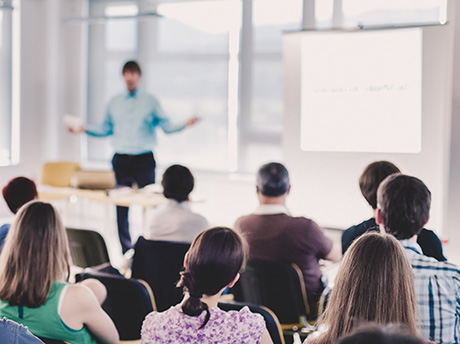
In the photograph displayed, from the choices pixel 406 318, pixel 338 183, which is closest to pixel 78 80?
pixel 338 183

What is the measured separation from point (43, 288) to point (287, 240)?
136cm

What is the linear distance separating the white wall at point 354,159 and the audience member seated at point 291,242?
6.45 ft

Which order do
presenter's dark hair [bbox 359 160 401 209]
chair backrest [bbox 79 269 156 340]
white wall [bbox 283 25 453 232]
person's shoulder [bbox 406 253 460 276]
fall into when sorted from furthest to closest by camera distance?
white wall [bbox 283 25 453 232]
presenter's dark hair [bbox 359 160 401 209]
chair backrest [bbox 79 269 156 340]
person's shoulder [bbox 406 253 460 276]

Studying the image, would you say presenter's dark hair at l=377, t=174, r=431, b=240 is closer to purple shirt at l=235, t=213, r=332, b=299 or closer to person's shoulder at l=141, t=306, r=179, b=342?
purple shirt at l=235, t=213, r=332, b=299

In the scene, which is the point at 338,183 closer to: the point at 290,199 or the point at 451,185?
the point at 290,199

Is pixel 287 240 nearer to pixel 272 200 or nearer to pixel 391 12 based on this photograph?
pixel 272 200

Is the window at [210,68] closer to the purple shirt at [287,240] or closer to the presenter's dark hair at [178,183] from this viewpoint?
the presenter's dark hair at [178,183]

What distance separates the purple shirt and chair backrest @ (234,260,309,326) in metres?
0.09

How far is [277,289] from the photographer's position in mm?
3021

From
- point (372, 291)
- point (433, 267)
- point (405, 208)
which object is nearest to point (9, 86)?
point (405, 208)

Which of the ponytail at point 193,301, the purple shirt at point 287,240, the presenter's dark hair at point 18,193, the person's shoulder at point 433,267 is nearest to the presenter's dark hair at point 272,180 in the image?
the purple shirt at point 287,240

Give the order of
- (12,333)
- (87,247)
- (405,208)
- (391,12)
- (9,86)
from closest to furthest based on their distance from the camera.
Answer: (12,333), (405,208), (87,247), (391,12), (9,86)

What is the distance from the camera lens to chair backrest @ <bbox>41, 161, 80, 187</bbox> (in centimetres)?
701

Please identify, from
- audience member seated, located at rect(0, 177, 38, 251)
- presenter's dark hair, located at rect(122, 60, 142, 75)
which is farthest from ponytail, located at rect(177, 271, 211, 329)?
presenter's dark hair, located at rect(122, 60, 142, 75)
